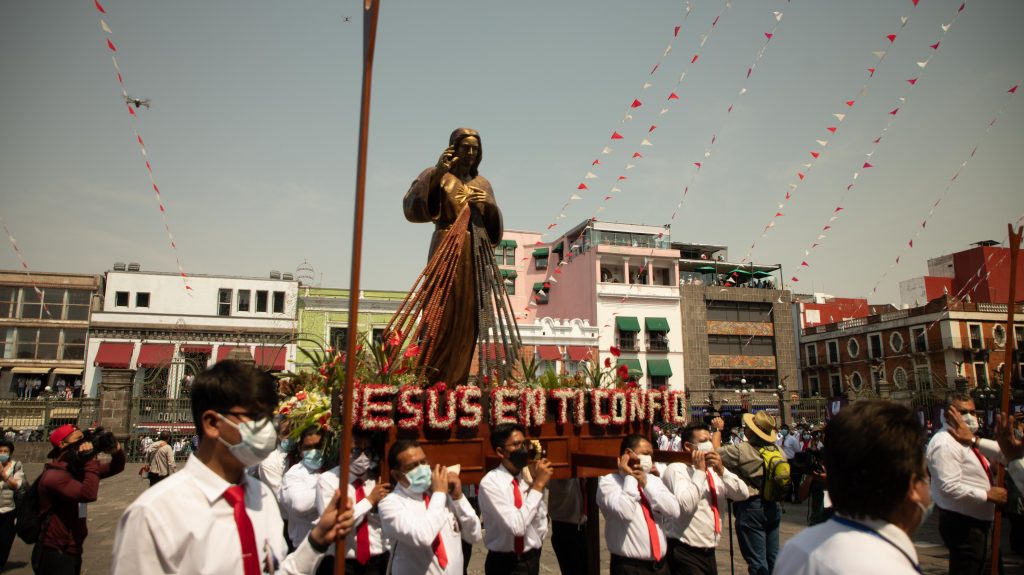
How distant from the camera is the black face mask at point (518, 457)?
4.84 m

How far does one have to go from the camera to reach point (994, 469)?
233 inches

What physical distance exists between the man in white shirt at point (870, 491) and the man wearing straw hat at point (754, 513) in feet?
15.5

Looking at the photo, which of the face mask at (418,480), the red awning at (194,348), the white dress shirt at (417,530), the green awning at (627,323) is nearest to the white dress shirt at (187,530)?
the white dress shirt at (417,530)

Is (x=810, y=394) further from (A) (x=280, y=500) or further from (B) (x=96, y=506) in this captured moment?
(A) (x=280, y=500)

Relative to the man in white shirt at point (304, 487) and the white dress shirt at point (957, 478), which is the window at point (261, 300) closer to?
the man in white shirt at point (304, 487)

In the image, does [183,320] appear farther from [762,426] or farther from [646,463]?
[646,463]

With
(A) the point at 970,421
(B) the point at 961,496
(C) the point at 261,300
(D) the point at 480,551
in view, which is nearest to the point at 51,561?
(D) the point at 480,551

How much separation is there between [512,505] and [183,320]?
32.1 metres

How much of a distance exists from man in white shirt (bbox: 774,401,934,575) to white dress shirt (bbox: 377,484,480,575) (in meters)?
2.37

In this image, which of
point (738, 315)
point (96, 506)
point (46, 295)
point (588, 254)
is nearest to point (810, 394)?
point (738, 315)

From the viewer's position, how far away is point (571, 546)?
237 inches

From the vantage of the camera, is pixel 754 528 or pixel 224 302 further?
pixel 224 302

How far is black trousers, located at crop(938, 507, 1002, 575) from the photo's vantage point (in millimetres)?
5367

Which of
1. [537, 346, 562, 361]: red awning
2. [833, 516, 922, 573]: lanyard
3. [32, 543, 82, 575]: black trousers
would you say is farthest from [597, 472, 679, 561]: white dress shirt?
[537, 346, 562, 361]: red awning
